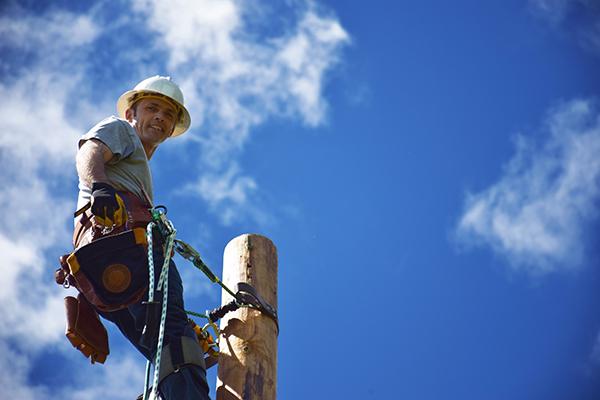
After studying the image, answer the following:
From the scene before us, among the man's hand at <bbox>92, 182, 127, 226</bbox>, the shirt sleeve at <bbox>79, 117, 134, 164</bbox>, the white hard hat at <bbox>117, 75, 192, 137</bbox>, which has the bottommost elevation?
the man's hand at <bbox>92, 182, 127, 226</bbox>

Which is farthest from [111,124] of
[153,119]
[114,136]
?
[153,119]

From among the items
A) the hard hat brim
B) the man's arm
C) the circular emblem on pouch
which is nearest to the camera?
the circular emblem on pouch

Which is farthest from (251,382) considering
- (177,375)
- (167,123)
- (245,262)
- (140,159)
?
(167,123)

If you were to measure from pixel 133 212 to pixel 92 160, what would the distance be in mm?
335

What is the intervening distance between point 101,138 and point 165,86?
99 centimetres

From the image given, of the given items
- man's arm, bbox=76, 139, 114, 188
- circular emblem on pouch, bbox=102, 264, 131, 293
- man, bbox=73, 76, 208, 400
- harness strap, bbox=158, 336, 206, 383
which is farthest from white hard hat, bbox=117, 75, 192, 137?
harness strap, bbox=158, 336, 206, 383

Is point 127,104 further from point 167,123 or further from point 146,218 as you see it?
point 146,218

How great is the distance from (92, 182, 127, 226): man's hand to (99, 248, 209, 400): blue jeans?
0.77 ft

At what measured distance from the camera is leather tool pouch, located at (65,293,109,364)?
3992 millimetres

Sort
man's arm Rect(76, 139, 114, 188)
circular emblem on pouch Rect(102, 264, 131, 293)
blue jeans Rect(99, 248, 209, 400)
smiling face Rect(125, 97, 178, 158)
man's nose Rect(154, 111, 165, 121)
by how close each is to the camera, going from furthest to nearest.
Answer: man's nose Rect(154, 111, 165, 121), smiling face Rect(125, 97, 178, 158), man's arm Rect(76, 139, 114, 188), circular emblem on pouch Rect(102, 264, 131, 293), blue jeans Rect(99, 248, 209, 400)

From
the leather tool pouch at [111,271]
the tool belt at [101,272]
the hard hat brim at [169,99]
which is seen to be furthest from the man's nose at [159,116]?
Answer: the leather tool pouch at [111,271]

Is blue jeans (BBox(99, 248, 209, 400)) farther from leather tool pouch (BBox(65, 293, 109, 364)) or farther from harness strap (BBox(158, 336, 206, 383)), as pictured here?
leather tool pouch (BBox(65, 293, 109, 364))

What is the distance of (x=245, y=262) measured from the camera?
4551 millimetres

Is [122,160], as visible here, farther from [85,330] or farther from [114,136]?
[85,330]
